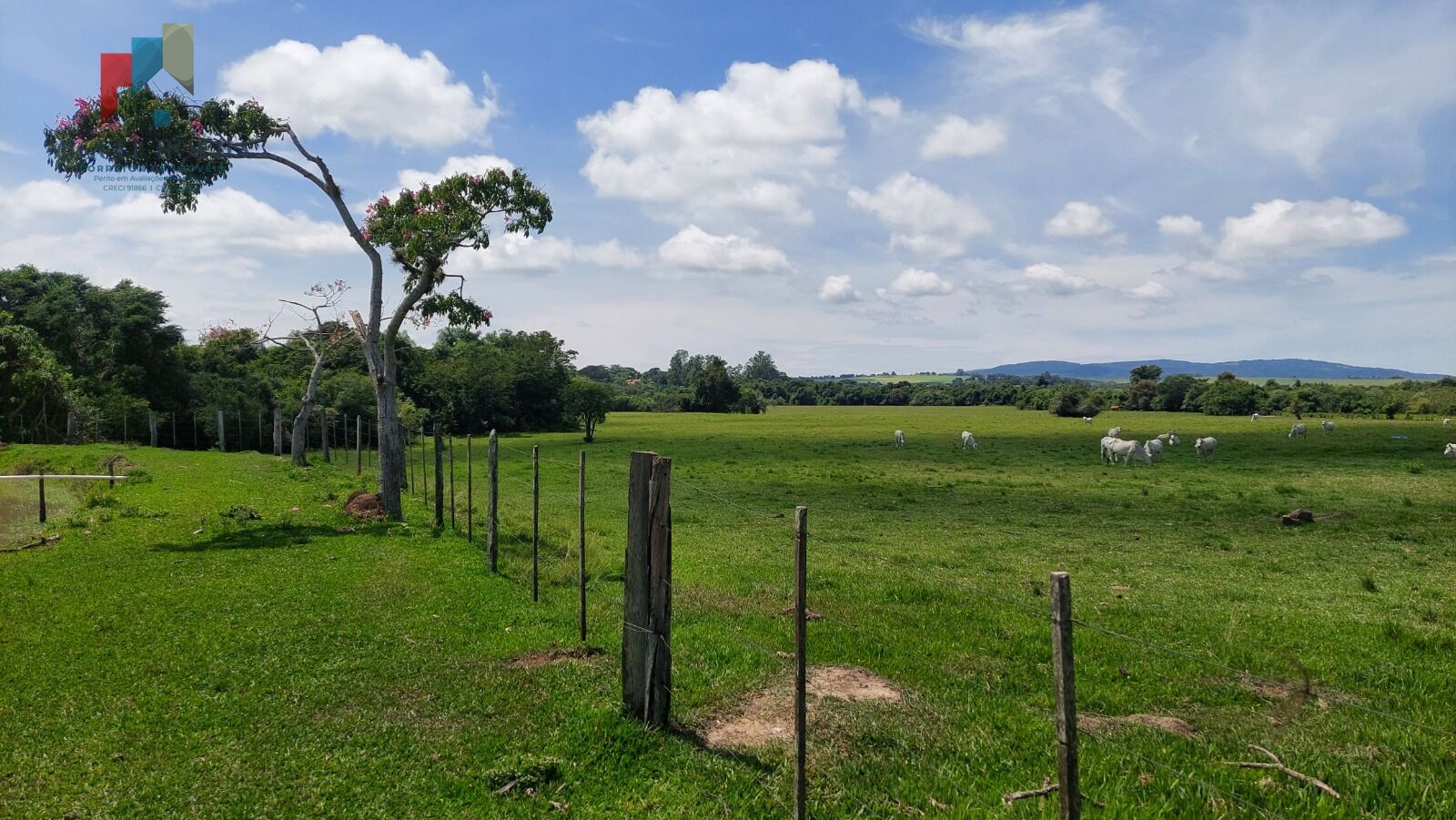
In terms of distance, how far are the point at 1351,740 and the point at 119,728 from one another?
400 inches

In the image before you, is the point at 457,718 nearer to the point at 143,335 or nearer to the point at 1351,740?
the point at 1351,740

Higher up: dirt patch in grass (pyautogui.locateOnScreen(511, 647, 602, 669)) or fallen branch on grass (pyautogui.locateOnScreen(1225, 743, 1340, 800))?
fallen branch on grass (pyautogui.locateOnScreen(1225, 743, 1340, 800))

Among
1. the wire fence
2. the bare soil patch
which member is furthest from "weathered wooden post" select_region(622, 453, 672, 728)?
the bare soil patch

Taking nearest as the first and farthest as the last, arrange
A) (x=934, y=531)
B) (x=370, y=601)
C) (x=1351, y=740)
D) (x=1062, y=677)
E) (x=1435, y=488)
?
1. (x=1062, y=677)
2. (x=1351, y=740)
3. (x=370, y=601)
4. (x=934, y=531)
5. (x=1435, y=488)

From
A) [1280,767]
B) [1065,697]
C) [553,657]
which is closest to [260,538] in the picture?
[553,657]

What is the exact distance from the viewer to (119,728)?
6375mm

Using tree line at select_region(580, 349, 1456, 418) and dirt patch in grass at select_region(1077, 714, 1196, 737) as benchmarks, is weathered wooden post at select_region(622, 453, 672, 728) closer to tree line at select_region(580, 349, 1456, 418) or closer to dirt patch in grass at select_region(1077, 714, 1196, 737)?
dirt patch in grass at select_region(1077, 714, 1196, 737)

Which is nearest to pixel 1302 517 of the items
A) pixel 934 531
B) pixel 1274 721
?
pixel 934 531

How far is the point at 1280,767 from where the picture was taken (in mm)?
5469

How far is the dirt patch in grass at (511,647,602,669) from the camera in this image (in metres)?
8.14

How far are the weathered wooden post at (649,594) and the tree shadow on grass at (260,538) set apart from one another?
36.3 ft

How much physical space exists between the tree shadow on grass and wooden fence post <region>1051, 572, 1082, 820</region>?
14.8m

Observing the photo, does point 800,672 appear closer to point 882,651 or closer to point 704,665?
point 704,665

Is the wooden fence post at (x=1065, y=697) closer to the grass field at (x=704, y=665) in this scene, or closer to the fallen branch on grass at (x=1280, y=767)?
the grass field at (x=704, y=665)
